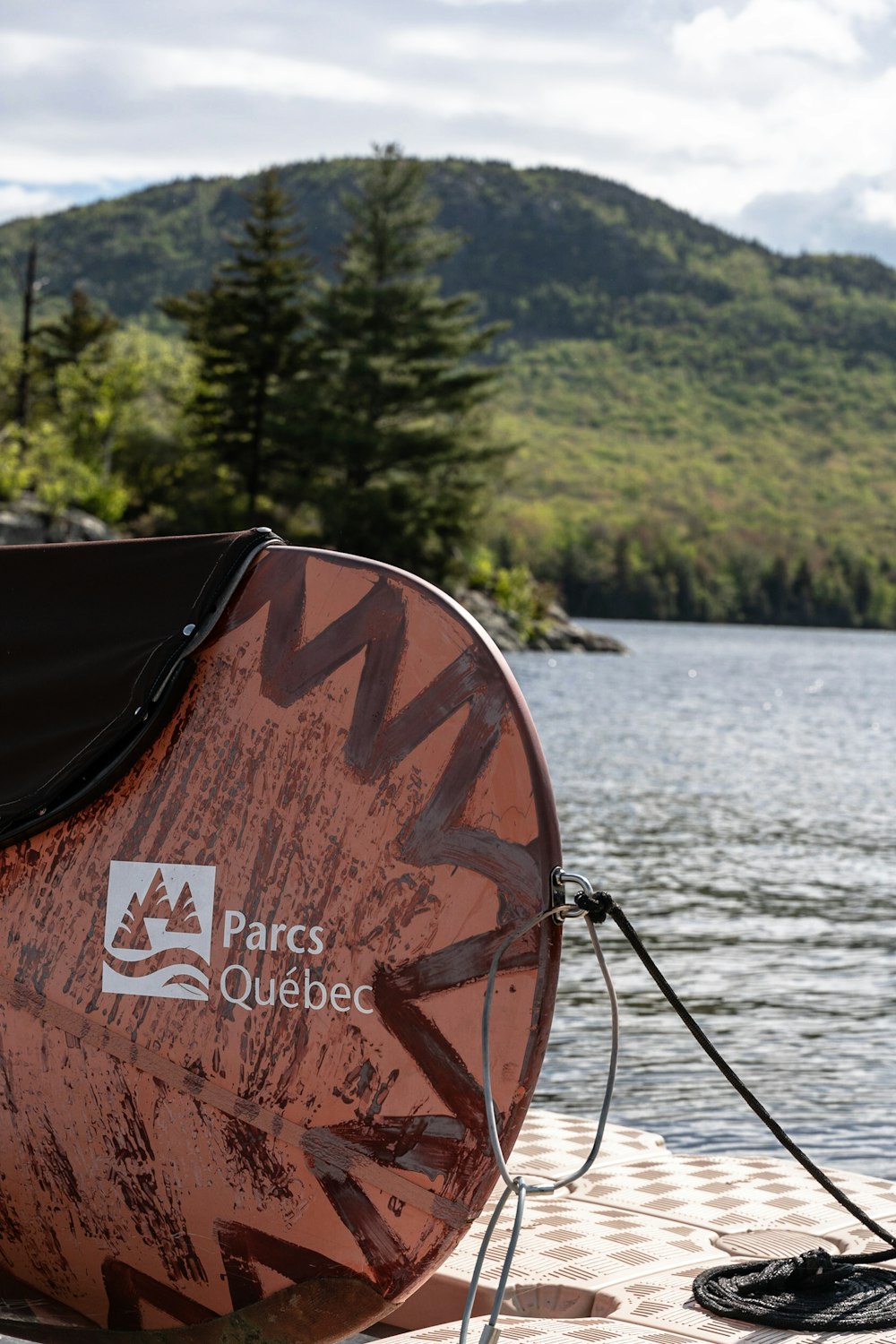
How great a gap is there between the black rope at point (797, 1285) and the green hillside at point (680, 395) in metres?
109

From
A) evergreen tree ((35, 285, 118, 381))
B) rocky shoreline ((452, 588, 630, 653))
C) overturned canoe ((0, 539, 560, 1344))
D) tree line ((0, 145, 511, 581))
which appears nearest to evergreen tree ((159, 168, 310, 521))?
tree line ((0, 145, 511, 581))

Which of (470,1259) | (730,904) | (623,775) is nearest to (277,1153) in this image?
(470,1259)

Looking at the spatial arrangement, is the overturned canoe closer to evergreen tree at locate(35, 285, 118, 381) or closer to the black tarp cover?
the black tarp cover

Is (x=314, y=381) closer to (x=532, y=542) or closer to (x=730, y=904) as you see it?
(x=730, y=904)

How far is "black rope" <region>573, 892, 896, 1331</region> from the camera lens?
12.5ft

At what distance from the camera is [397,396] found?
163 feet

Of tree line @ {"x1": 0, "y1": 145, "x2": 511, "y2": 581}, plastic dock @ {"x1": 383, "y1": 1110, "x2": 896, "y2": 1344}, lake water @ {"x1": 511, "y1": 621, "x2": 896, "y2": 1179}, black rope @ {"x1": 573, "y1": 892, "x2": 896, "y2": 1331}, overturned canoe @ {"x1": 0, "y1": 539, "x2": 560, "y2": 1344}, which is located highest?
tree line @ {"x1": 0, "y1": 145, "x2": 511, "y2": 581}

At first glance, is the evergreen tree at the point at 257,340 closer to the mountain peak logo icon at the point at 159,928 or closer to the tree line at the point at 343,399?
the tree line at the point at 343,399

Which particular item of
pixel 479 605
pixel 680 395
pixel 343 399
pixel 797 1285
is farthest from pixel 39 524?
pixel 680 395

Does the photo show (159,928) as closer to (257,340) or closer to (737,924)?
(737,924)

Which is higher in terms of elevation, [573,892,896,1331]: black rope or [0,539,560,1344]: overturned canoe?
[0,539,560,1344]: overturned canoe

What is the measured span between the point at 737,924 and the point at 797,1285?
28.1 ft

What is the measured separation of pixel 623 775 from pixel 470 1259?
18.3 m

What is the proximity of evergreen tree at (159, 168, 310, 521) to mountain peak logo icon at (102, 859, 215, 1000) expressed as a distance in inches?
1835
